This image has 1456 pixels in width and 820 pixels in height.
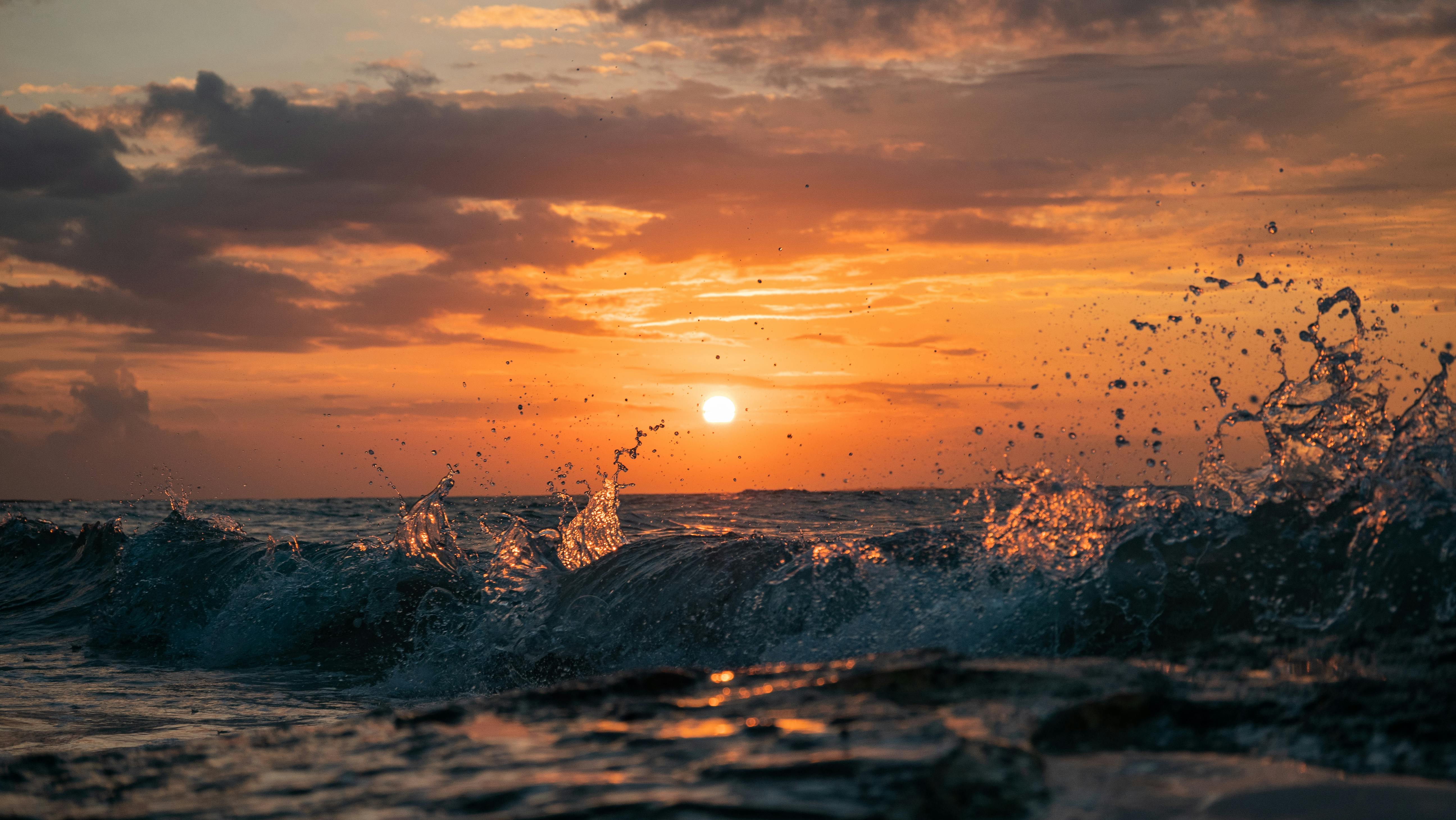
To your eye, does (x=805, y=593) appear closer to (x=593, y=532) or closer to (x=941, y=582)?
(x=941, y=582)

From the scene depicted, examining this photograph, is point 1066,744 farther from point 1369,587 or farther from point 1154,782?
point 1369,587

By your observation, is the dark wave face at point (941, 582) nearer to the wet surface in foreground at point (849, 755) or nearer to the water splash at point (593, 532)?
the water splash at point (593, 532)

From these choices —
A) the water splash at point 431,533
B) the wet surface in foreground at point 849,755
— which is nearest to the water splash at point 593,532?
the water splash at point 431,533

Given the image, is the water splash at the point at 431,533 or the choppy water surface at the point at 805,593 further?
the water splash at the point at 431,533

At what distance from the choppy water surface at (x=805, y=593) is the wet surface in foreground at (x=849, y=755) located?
28.9 inches

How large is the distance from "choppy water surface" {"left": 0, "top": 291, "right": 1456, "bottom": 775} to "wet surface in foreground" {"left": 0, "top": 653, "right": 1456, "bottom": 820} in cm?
73

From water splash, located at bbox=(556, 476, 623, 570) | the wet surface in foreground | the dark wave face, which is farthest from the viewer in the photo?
water splash, located at bbox=(556, 476, 623, 570)

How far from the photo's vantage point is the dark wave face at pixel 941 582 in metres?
4.93

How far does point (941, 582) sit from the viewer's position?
5.76 meters

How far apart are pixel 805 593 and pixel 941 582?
900 mm

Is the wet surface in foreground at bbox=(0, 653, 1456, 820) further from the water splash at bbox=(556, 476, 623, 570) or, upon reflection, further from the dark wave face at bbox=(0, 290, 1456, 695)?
the water splash at bbox=(556, 476, 623, 570)

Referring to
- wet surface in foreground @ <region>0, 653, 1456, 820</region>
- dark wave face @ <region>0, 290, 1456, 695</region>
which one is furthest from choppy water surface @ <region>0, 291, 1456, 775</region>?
wet surface in foreground @ <region>0, 653, 1456, 820</region>

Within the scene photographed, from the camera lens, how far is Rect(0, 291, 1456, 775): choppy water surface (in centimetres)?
496

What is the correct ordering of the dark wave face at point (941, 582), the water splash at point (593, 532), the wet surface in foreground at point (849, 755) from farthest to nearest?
the water splash at point (593, 532)
the dark wave face at point (941, 582)
the wet surface in foreground at point (849, 755)
